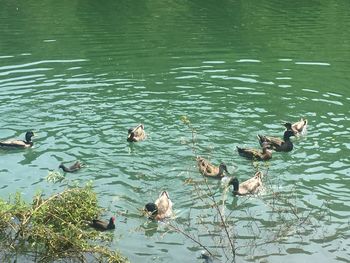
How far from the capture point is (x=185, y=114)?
2269 centimetres

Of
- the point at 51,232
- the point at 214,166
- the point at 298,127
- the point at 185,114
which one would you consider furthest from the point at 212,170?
the point at 51,232

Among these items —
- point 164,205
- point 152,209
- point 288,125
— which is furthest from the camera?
point 288,125

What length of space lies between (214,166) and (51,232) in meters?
7.11

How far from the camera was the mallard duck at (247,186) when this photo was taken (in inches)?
653

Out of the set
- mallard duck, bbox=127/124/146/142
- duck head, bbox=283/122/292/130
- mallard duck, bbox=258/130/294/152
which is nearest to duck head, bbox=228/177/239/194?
mallard duck, bbox=258/130/294/152

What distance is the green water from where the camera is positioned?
14.9 meters

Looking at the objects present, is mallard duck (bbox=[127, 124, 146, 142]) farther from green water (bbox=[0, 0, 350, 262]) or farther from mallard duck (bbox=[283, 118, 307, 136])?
mallard duck (bbox=[283, 118, 307, 136])

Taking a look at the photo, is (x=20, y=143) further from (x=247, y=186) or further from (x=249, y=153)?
(x=247, y=186)

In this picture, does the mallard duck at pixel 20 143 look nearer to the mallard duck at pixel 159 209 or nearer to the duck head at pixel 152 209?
the mallard duck at pixel 159 209

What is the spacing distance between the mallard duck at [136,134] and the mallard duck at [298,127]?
16.1 feet

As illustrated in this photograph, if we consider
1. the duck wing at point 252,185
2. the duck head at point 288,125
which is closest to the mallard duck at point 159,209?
the duck wing at point 252,185

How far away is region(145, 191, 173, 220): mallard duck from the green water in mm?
221

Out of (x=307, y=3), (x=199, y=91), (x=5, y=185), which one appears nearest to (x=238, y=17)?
(x=307, y=3)

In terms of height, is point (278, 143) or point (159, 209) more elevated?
point (159, 209)
